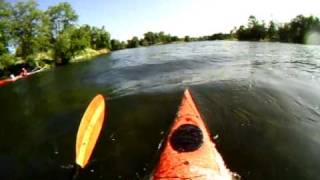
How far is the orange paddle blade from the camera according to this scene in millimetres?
8948

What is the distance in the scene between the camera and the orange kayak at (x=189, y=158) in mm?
6484

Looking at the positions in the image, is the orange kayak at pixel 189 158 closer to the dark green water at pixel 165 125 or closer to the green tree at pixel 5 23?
the dark green water at pixel 165 125

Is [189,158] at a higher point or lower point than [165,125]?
higher

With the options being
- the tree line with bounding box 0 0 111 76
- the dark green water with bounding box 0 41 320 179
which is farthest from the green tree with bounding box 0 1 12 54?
the dark green water with bounding box 0 41 320 179

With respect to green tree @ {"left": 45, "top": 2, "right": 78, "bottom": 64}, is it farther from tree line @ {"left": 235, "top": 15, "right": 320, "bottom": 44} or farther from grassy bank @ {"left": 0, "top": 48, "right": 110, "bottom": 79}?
tree line @ {"left": 235, "top": 15, "right": 320, "bottom": 44}

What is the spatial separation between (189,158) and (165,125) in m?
4.79

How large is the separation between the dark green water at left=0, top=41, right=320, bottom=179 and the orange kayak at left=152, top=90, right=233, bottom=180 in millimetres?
1384

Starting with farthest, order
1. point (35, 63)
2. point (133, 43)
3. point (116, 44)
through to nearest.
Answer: point (133, 43) → point (116, 44) → point (35, 63)

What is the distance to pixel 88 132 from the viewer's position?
10094 mm

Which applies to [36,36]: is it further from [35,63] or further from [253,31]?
[253,31]

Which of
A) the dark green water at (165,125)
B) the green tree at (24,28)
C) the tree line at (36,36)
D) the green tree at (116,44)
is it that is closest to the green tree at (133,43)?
the green tree at (116,44)

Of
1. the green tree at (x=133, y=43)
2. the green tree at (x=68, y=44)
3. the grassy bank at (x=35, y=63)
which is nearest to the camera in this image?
the grassy bank at (x=35, y=63)

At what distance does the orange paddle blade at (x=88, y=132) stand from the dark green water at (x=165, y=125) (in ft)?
1.16

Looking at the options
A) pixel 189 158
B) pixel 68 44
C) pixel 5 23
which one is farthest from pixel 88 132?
pixel 68 44
